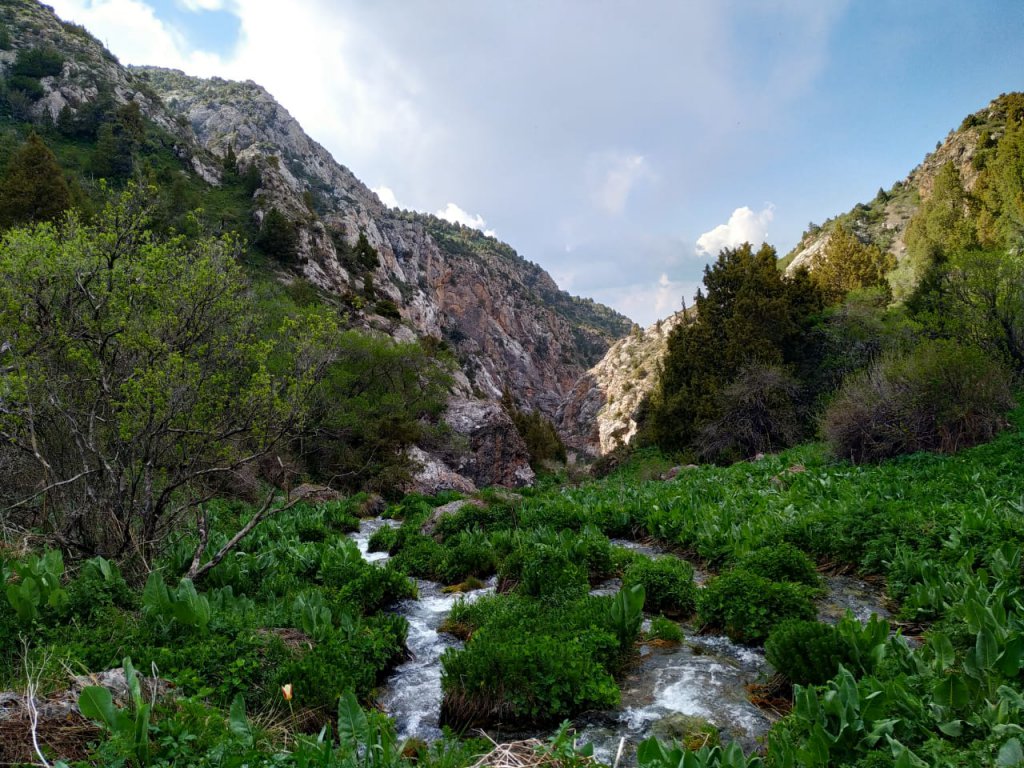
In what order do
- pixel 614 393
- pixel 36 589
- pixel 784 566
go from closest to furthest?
1. pixel 36 589
2. pixel 784 566
3. pixel 614 393

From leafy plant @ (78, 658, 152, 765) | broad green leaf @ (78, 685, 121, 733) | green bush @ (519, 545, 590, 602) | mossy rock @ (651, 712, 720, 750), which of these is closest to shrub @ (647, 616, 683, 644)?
green bush @ (519, 545, 590, 602)

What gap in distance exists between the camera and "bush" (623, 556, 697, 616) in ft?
20.0

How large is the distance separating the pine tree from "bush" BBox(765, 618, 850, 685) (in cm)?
3347

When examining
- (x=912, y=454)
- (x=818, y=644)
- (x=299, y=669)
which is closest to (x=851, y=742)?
(x=818, y=644)

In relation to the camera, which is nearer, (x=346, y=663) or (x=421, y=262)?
(x=346, y=663)

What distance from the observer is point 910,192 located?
61406mm

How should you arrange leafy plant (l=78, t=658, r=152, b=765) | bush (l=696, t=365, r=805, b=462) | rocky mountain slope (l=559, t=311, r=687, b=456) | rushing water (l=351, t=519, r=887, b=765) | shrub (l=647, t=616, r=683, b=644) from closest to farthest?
leafy plant (l=78, t=658, r=152, b=765)
rushing water (l=351, t=519, r=887, b=765)
shrub (l=647, t=616, r=683, b=644)
bush (l=696, t=365, r=805, b=462)
rocky mountain slope (l=559, t=311, r=687, b=456)

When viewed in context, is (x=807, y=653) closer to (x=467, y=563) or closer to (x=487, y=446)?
(x=467, y=563)

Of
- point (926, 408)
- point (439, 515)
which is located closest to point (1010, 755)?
point (439, 515)

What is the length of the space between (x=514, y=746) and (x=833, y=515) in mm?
6582

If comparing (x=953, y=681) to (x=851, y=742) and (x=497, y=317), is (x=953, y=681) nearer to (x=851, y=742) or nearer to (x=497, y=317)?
(x=851, y=742)

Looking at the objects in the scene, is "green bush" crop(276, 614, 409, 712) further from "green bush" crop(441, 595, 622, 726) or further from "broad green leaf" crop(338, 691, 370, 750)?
"green bush" crop(441, 595, 622, 726)

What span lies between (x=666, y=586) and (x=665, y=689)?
6.96 feet

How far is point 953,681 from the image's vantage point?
8.98ft
